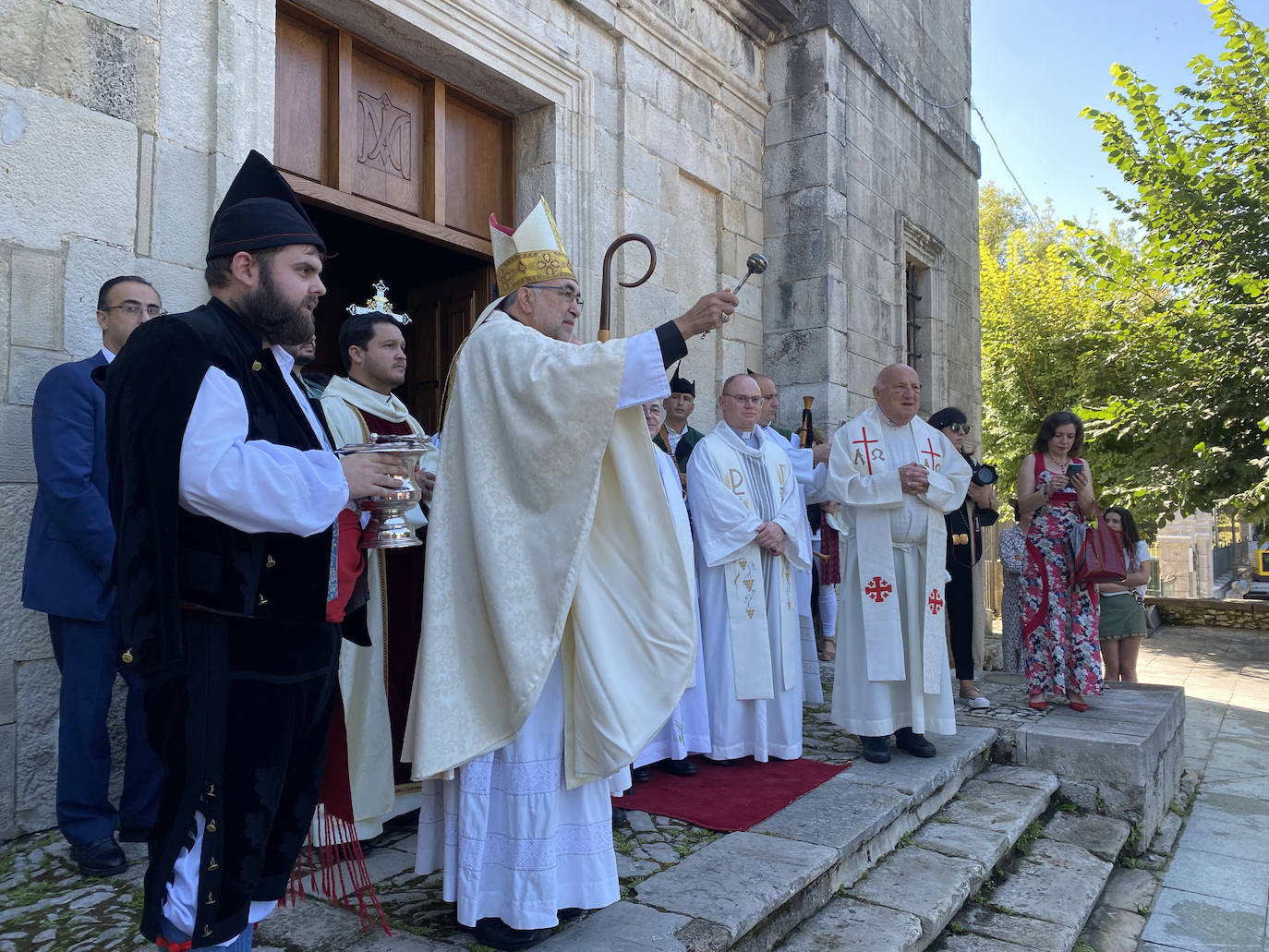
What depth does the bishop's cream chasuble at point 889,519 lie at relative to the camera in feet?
14.3

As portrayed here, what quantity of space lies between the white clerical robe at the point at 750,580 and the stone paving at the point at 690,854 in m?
0.36

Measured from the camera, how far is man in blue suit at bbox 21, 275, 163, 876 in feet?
9.68

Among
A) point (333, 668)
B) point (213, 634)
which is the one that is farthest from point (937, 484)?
point (213, 634)

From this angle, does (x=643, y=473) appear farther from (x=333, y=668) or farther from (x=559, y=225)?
(x=559, y=225)

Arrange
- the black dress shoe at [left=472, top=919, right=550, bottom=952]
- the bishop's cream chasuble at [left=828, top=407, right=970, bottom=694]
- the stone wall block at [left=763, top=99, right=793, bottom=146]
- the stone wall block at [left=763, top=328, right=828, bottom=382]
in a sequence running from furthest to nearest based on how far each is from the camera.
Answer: the stone wall block at [left=763, top=99, right=793, bottom=146], the stone wall block at [left=763, top=328, right=828, bottom=382], the bishop's cream chasuble at [left=828, top=407, right=970, bottom=694], the black dress shoe at [left=472, top=919, right=550, bottom=952]

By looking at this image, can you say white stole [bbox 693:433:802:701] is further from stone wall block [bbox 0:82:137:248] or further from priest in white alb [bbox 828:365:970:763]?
stone wall block [bbox 0:82:137:248]

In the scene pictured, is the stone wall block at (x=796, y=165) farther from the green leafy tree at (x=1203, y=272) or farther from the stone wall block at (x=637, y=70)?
the green leafy tree at (x=1203, y=272)

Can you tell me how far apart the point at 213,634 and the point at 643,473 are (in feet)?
3.98

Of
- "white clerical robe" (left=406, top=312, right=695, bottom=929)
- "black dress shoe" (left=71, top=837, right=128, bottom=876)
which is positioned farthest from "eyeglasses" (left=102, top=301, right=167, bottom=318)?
"black dress shoe" (left=71, top=837, right=128, bottom=876)

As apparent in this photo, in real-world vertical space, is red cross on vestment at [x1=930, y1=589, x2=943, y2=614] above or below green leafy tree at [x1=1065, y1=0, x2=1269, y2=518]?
below

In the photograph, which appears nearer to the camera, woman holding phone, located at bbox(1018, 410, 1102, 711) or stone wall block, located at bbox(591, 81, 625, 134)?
woman holding phone, located at bbox(1018, 410, 1102, 711)

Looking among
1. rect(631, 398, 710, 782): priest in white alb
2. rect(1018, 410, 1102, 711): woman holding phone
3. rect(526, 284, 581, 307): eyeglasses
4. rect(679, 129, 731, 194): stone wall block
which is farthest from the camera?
rect(679, 129, 731, 194): stone wall block

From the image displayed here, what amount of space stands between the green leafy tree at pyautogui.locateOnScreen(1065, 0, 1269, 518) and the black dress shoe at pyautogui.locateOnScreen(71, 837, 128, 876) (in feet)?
34.6

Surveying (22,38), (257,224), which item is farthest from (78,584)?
(22,38)
